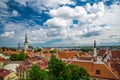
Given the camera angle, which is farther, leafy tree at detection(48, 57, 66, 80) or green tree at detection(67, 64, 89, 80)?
leafy tree at detection(48, 57, 66, 80)

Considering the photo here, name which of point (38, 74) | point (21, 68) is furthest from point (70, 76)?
point (21, 68)

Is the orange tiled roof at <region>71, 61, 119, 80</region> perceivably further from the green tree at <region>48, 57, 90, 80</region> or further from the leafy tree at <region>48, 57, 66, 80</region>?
the leafy tree at <region>48, 57, 66, 80</region>

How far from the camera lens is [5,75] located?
4225cm

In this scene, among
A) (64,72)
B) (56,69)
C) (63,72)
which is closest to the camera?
(64,72)

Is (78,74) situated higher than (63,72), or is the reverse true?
(63,72)

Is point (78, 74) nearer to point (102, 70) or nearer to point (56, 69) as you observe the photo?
point (56, 69)

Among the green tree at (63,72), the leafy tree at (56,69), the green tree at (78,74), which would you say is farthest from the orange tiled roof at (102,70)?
the leafy tree at (56,69)

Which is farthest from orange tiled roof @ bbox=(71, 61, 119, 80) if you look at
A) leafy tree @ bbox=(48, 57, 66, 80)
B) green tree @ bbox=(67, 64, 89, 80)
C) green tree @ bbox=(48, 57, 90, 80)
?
leafy tree @ bbox=(48, 57, 66, 80)

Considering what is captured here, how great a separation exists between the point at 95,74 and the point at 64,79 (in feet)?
44.3

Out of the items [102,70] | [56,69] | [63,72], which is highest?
[56,69]

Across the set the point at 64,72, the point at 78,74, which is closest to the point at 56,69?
the point at 64,72

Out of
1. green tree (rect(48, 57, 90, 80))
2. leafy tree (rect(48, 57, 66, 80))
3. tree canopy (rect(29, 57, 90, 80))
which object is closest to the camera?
tree canopy (rect(29, 57, 90, 80))

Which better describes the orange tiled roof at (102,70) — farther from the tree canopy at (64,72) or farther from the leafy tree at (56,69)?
the leafy tree at (56,69)

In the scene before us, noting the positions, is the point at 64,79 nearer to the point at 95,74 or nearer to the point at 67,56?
the point at 95,74
